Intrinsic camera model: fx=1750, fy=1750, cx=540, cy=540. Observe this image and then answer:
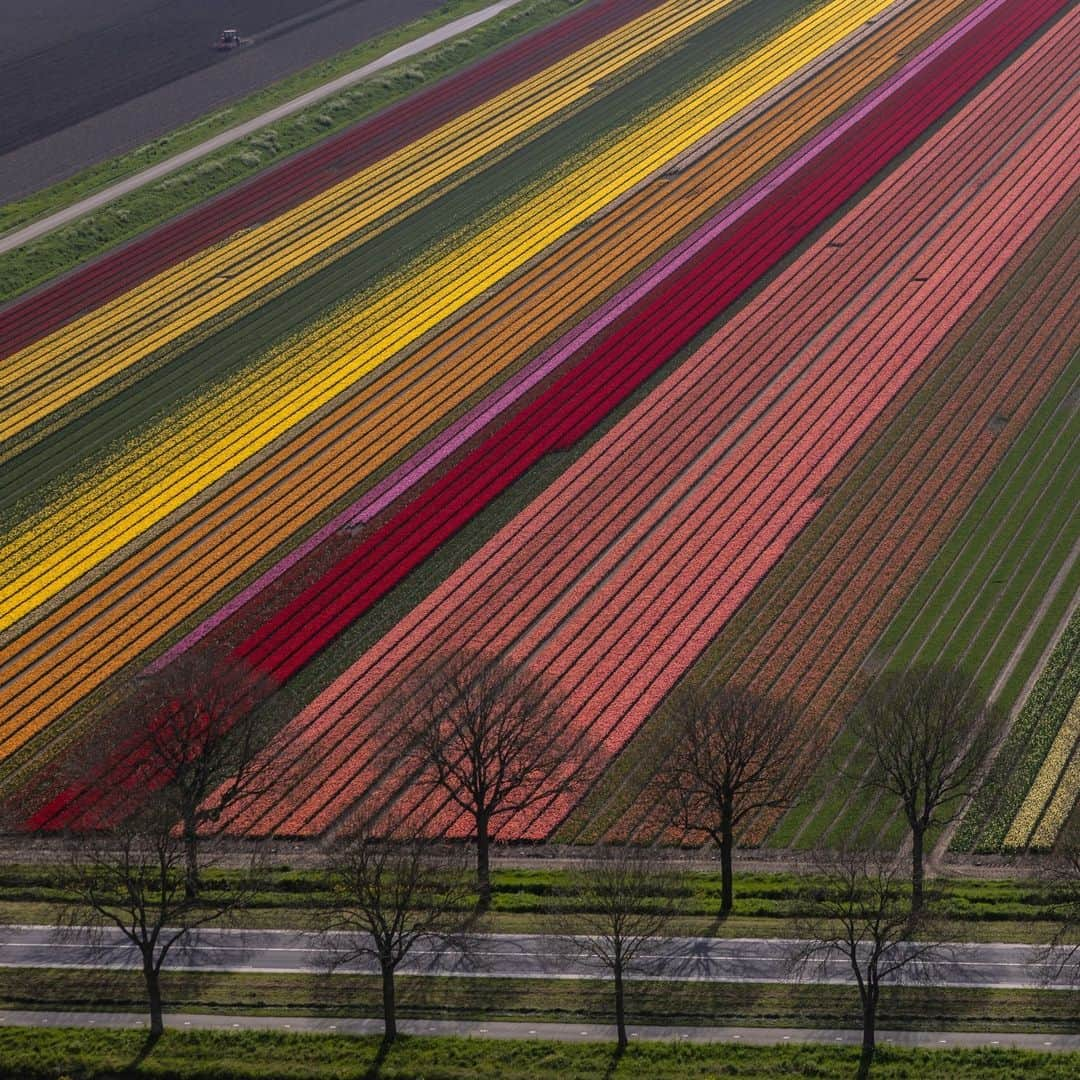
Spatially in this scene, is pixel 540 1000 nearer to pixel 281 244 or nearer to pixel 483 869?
pixel 483 869

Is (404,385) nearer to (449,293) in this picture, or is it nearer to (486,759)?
(449,293)

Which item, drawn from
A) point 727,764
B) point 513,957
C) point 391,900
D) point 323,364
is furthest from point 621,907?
point 323,364

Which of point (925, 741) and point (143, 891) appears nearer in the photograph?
point (925, 741)

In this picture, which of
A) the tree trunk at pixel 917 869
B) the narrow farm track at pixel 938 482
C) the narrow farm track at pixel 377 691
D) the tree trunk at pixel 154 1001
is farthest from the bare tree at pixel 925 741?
the tree trunk at pixel 154 1001

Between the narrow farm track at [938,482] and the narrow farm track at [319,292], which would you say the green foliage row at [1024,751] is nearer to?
the narrow farm track at [938,482]

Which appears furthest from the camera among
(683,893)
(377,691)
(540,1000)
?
(377,691)

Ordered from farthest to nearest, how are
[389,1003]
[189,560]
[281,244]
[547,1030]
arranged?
[281,244] < [189,560] < [547,1030] < [389,1003]

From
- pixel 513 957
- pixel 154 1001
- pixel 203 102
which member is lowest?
pixel 513 957

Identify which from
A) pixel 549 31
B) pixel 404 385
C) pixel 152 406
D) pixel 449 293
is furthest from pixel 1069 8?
pixel 152 406

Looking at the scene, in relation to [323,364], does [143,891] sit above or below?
below
